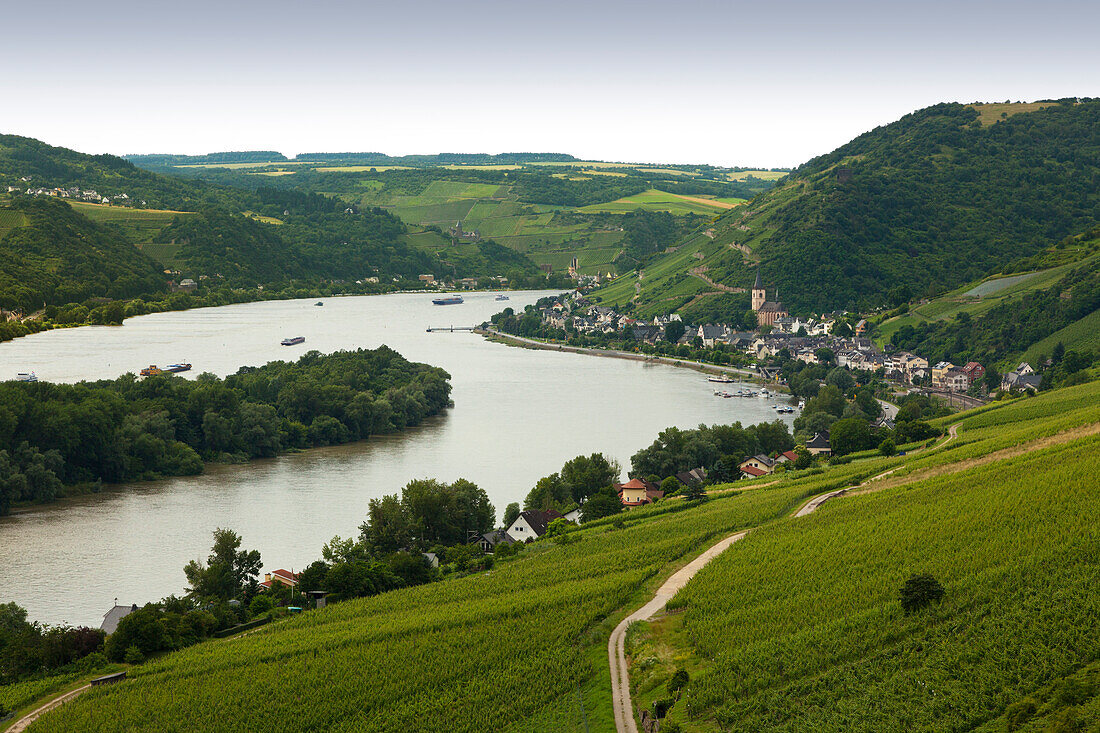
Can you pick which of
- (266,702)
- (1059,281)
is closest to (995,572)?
Result: (266,702)

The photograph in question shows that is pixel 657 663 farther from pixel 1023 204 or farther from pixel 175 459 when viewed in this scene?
pixel 1023 204

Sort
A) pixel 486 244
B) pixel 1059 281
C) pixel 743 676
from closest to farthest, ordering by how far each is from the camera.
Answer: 1. pixel 743 676
2. pixel 1059 281
3. pixel 486 244

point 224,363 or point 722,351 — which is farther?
point 722,351

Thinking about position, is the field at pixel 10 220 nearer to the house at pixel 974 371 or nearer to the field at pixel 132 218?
the field at pixel 132 218

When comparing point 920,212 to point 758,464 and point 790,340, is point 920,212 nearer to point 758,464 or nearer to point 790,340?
point 790,340

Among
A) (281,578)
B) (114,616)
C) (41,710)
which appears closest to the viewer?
(41,710)

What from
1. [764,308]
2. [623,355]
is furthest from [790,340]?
[623,355]
